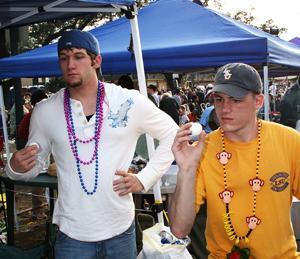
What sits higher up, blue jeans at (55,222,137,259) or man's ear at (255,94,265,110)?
man's ear at (255,94,265,110)

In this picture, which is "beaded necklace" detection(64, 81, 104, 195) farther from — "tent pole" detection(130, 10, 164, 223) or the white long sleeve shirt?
"tent pole" detection(130, 10, 164, 223)

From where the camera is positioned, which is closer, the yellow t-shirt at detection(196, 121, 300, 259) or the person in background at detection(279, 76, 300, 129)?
the yellow t-shirt at detection(196, 121, 300, 259)

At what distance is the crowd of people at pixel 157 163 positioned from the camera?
86.1 inches

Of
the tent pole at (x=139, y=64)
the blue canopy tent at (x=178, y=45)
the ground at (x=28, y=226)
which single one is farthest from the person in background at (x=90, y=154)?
the ground at (x=28, y=226)

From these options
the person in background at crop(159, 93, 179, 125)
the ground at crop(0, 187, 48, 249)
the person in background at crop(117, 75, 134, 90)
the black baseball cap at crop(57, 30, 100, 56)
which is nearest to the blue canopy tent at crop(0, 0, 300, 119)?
the person in background at crop(117, 75, 134, 90)

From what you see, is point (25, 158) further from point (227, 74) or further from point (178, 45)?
point (178, 45)

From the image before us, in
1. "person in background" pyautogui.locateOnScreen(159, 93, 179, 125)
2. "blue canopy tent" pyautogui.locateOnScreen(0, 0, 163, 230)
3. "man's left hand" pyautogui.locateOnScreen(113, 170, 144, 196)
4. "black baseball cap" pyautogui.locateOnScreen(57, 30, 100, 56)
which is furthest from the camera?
"person in background" pyautogui.locateOnScreen(159, 93, 179, 125)

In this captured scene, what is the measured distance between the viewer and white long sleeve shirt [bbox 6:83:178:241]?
8.11 feet

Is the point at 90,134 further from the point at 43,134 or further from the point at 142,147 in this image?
the point at 142,147

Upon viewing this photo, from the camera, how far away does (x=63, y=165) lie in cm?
255

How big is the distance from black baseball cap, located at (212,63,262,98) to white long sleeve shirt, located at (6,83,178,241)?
580 mm

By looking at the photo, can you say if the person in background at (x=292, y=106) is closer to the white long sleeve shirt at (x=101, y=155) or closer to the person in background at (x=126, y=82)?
the person in background at (x=126, y=82)

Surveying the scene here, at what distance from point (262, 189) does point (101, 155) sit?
89 centimetres

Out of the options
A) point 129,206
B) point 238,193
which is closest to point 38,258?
point 129,206
